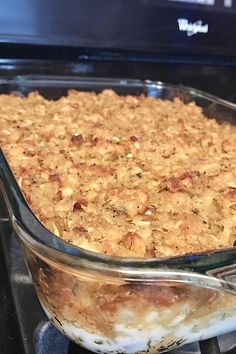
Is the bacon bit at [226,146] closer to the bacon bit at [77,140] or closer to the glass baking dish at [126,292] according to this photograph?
the bacon bit at [77,140]

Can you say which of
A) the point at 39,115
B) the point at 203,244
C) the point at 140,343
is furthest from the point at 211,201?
the point at 39,115

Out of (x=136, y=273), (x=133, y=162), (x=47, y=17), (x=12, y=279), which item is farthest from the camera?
(x=47, y=17)

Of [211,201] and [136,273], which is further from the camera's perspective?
[211,201]

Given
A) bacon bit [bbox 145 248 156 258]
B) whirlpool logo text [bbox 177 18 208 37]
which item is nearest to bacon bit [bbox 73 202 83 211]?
bacon bit [bbox 145 248 156 258]

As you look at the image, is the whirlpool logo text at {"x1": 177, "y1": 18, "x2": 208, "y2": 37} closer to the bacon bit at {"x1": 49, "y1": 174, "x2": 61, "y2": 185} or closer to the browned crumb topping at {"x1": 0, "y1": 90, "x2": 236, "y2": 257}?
the browned crumb topping at {"x1": 0, "y1": 90, "x2": 236, "y2": 257}

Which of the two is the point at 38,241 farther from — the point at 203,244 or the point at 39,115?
the point at 39,115

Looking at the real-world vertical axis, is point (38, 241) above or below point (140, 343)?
above

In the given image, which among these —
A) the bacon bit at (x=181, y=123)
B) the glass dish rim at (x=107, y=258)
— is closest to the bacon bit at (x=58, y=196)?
the glass dish rim at (x=107, y=258)

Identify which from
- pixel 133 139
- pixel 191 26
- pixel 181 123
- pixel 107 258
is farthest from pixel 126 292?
pixel 191 26
